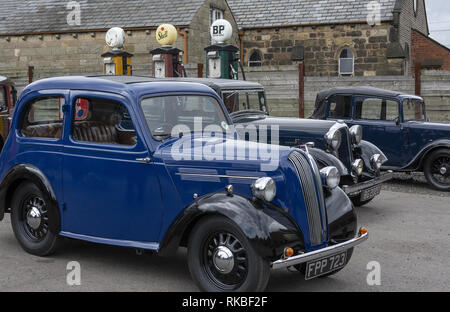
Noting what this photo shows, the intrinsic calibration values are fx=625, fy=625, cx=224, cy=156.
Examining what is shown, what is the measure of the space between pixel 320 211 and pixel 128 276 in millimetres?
1804

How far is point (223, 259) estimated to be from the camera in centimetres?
484

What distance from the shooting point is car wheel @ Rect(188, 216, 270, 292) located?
15.4ft

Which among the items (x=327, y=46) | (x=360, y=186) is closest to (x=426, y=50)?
(x=327, y=46)

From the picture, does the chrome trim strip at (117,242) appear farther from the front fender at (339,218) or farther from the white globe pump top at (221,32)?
the white globe pump top at (221,32)

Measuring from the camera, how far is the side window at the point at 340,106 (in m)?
11.1

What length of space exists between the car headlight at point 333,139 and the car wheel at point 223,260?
412cm

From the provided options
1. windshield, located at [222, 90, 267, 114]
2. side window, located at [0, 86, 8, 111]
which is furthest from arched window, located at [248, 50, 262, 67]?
windshield, located at [222, 90, 267, 114]

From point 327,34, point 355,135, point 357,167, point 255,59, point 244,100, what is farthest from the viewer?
point 255,59

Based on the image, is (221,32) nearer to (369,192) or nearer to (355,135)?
(355,135)

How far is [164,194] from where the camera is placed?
17.4 feet

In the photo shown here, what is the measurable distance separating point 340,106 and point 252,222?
6787mm
